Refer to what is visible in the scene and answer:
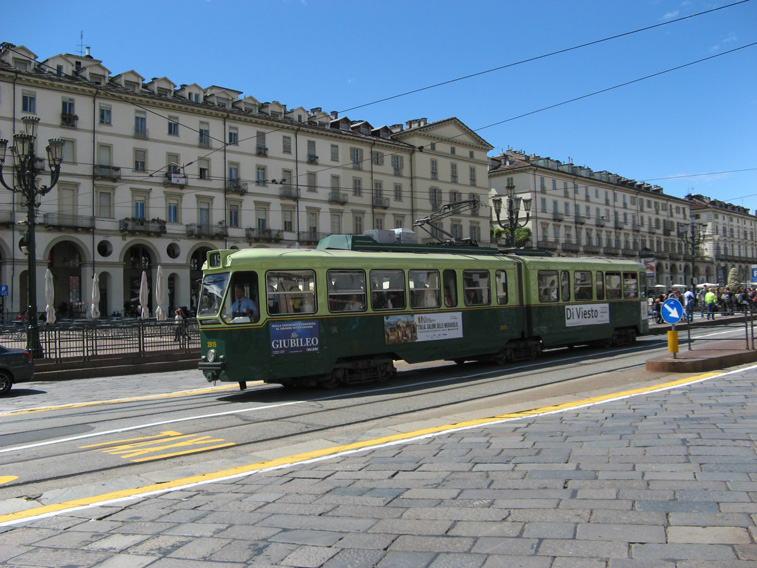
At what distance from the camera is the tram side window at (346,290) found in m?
12.6

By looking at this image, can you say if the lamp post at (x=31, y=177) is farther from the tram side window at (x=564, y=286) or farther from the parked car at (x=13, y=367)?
the tram side window at (x=564, y=286)

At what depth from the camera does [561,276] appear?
1809 cm

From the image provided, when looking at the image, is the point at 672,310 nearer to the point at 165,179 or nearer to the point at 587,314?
Result: the point at 587,314

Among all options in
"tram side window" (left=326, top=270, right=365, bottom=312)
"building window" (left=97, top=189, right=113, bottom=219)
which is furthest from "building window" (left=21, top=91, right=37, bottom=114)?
"tram side window" (left=326, top=270, right=365, bottom=312)

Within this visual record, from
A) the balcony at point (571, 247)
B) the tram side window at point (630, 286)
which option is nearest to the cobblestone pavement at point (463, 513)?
the tram side window at point (630, 286)

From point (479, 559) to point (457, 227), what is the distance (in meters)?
60.6

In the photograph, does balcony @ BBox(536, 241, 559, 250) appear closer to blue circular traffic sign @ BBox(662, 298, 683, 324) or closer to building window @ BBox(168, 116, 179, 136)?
building window @ BBox(168, 116, 179, 136)

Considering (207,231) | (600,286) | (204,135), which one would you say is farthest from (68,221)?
(600,286)

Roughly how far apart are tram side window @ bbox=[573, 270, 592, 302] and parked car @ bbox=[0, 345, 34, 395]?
46.6ft

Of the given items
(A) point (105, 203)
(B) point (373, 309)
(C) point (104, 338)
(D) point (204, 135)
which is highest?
(D) point (204, 135)

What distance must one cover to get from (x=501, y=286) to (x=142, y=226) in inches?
1299

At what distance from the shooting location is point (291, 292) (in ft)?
39.7

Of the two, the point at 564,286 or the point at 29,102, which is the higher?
the point at 29,102

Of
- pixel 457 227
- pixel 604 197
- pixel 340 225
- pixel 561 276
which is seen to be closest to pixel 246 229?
pixel 340 225
